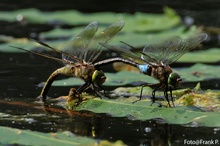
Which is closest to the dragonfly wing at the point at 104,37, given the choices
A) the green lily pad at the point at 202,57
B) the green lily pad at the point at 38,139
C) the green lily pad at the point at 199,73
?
the green lily pad at the point at 199,73

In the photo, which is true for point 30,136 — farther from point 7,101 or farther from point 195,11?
point 195,11

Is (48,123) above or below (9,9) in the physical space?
below

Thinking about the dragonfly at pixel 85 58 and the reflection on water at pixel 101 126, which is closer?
the reflection on water at pixel 101 126

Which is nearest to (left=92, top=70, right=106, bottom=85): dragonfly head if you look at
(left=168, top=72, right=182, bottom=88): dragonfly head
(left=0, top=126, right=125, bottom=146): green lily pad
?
(left=168, top=72, right=182, bottom=88): dragonfly head

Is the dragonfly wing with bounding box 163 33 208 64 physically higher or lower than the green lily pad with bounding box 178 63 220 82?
higher

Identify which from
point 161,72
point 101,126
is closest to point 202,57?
point 161,72

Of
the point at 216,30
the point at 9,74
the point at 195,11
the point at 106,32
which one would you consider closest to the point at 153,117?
the point at 106,32

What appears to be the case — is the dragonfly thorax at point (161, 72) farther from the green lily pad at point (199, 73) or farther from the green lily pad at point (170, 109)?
the green lily pad at point (199, 73)

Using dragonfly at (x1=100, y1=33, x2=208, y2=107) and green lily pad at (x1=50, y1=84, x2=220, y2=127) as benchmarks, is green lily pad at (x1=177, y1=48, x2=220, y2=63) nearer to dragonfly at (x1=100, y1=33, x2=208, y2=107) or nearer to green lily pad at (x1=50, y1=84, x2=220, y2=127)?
green lily pad at (x1=50, y1=84, x2=220, y2=127)
